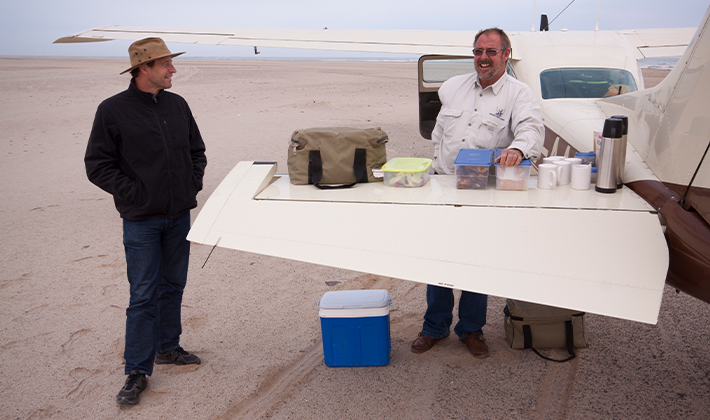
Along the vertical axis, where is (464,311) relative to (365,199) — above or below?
below

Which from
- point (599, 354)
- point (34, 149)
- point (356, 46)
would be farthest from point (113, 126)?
point (34, 149)

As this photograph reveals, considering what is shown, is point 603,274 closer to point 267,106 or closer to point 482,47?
point 482,47

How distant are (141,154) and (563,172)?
2452 mm

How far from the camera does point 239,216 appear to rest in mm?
2582

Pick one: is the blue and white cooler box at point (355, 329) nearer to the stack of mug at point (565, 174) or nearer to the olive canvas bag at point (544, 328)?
the olive canvas bag at point (544, 328)

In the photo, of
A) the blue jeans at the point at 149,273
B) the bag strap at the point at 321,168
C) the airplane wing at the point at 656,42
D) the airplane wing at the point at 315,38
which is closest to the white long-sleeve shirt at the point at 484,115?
the bag strap at the point at 321,168

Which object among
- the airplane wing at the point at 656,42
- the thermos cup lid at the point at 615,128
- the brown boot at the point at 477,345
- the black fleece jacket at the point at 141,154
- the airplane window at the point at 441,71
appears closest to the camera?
the thermos cup lid at the point at 615,128

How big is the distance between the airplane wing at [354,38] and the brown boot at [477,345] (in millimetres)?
4200

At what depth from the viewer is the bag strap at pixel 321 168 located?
2.88 meters

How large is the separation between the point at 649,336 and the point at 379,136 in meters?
2.59

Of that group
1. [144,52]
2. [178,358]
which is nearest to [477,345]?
[178,358]

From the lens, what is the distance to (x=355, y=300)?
3.51 meters

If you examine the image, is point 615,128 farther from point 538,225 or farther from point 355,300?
point 355,300

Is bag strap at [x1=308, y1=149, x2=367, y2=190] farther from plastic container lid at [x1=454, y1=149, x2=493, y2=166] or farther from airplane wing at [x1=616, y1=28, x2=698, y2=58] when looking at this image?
airplane wing at [x1=616, y1=28, x2=698, y2=58]
